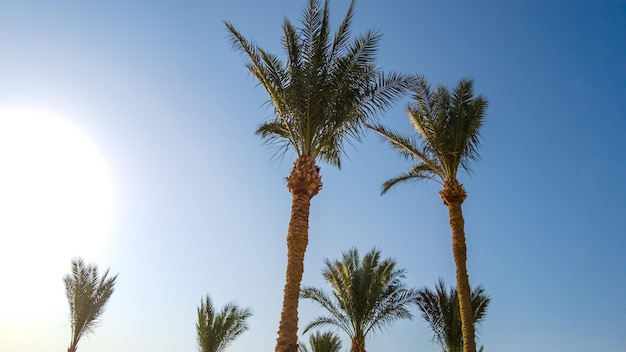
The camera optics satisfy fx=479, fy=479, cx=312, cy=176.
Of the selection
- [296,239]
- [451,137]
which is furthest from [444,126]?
[296,239]

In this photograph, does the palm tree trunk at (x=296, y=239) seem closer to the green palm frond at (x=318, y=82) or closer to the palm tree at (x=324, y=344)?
the green palm frond at (x=318, y=82)

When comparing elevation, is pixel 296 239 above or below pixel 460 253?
below

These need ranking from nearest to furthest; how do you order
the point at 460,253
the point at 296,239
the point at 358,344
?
the point at 296,239 < the point at 460,253 < the point at 358,344

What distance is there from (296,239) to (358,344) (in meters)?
11.5

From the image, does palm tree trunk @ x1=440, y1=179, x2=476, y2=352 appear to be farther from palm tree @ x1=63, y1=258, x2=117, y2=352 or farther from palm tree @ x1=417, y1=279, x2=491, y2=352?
palm tree @ x1=63, y1=258, x2=117, y2=352

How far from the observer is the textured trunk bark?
22305 millimetres

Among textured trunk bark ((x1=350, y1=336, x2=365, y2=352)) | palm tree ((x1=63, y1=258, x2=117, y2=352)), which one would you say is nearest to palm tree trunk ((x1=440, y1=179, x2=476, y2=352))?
textured trunk bark ((x1=350, y1=336, x2=365, y2=352))

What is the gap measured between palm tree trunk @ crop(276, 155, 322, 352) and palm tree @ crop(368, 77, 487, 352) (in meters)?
6.33

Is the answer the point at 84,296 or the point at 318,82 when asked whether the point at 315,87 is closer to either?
the point at 318,82

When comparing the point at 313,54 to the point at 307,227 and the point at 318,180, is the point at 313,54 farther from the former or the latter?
the point at 307,227

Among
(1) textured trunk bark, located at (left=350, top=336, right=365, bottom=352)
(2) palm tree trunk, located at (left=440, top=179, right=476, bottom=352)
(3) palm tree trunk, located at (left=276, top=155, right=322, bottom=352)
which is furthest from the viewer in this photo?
(1) textured trunk bark, located at (left=350, top=336, right=365, bottom=352)

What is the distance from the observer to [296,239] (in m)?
13.0

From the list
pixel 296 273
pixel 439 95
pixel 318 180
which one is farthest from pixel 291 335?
pixel 439 95

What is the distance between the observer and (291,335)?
462 inches
